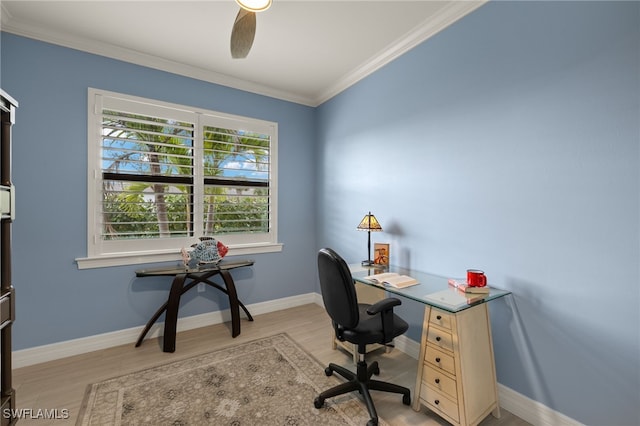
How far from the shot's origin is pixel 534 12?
168 cm

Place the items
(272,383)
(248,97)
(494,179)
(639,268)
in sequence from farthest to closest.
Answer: (248,97)
(272,383)
(494,179)
(639,268)

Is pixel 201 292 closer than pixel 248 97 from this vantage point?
Yes

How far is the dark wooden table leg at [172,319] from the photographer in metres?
2.50

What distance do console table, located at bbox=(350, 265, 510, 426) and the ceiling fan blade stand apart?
190 cm

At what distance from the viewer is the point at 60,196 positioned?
2.42 m

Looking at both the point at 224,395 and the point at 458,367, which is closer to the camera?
the point at 458,367

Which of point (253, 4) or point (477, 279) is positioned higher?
point (253, 4)

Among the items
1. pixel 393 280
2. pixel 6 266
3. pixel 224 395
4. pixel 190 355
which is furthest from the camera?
pixel 190 355

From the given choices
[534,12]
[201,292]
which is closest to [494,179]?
[534,12]

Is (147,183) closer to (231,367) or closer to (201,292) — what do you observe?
(201,292)

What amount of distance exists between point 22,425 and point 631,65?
155 inches

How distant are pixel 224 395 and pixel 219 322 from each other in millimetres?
1353

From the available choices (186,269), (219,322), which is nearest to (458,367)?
(186,269)

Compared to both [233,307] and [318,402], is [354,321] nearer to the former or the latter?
[318,402]
